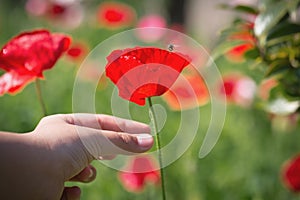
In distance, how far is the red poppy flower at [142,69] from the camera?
0.75 meters

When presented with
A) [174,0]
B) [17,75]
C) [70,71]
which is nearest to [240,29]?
[17,75]

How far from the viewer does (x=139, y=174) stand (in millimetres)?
1404

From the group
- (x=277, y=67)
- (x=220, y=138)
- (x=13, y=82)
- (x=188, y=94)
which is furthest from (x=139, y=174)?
(x=220, y=138)

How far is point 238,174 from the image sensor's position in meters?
1.79

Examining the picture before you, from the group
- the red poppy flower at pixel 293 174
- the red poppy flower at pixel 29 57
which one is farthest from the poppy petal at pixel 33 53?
the red poppy flower at pixel 293 174

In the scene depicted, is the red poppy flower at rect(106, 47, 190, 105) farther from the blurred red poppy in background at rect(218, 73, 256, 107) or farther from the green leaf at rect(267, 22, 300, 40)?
the blurred red poppy in background at rect(218, 73, 256, 107)

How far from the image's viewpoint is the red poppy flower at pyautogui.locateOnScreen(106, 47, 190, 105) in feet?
2.47

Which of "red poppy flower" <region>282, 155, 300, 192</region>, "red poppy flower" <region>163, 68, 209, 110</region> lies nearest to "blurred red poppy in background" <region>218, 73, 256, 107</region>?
"red poppy flower" <region>163, 68, 209, 110</region>

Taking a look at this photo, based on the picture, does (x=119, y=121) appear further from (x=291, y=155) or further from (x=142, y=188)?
(x=291, y=155)

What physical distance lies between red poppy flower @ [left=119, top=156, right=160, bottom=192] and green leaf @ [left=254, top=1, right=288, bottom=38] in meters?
0.38

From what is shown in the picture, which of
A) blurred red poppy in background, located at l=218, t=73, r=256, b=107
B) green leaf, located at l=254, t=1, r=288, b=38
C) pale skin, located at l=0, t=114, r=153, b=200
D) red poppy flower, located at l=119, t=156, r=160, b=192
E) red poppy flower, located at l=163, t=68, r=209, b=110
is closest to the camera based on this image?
pale skin, located at l=0, t=114, r=153, b=200

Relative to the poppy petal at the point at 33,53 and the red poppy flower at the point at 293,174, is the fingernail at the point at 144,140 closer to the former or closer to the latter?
the poppy petal at the point at 33,53

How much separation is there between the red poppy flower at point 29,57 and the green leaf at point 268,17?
30 centimetres

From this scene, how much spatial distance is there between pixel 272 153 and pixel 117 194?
0.50m
